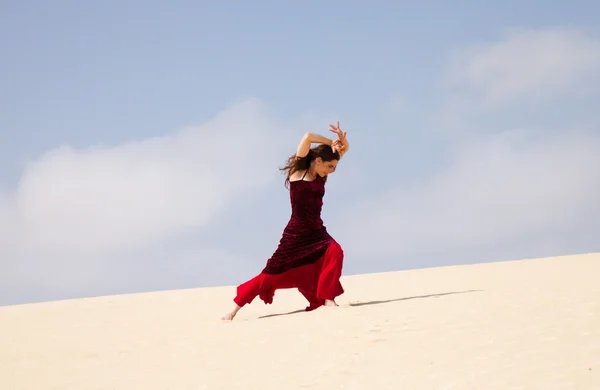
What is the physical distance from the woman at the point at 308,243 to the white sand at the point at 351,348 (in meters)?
0.45

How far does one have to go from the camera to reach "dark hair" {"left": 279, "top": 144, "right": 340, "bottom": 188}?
8305mm

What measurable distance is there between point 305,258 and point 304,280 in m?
0.26

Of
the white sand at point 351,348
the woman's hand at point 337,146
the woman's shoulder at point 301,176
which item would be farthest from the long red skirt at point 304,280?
the woman's hand at point 337,146

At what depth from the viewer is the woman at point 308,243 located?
27.1 feet

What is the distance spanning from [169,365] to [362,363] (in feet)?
6.01

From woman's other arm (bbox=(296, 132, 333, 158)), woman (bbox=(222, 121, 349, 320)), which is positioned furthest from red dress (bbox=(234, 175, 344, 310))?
woman's other arm (bbox=(296, 132, 333, 158))

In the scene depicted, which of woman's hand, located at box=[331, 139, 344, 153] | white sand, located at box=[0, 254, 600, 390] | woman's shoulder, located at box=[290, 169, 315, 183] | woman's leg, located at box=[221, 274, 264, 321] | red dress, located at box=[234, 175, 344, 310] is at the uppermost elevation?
woman's hand, located at box=[331, 139, 344, 153]

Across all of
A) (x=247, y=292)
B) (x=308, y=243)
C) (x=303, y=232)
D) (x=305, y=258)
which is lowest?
(x=247, y=292)

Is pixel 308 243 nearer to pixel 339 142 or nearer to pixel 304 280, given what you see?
pixel 304 280

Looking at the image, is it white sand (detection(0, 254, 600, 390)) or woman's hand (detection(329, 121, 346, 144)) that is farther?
woman's hand (detection(329, 121, 346, 144))

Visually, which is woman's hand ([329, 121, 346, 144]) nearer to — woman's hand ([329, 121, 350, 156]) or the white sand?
woman's hand ([329, 121, 350, 156])

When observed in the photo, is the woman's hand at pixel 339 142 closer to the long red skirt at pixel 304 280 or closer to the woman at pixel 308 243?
the woman at pixel 308 243

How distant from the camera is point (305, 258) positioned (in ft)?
28.0

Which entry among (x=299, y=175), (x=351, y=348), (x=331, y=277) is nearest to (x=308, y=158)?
(x=299, y=175)
